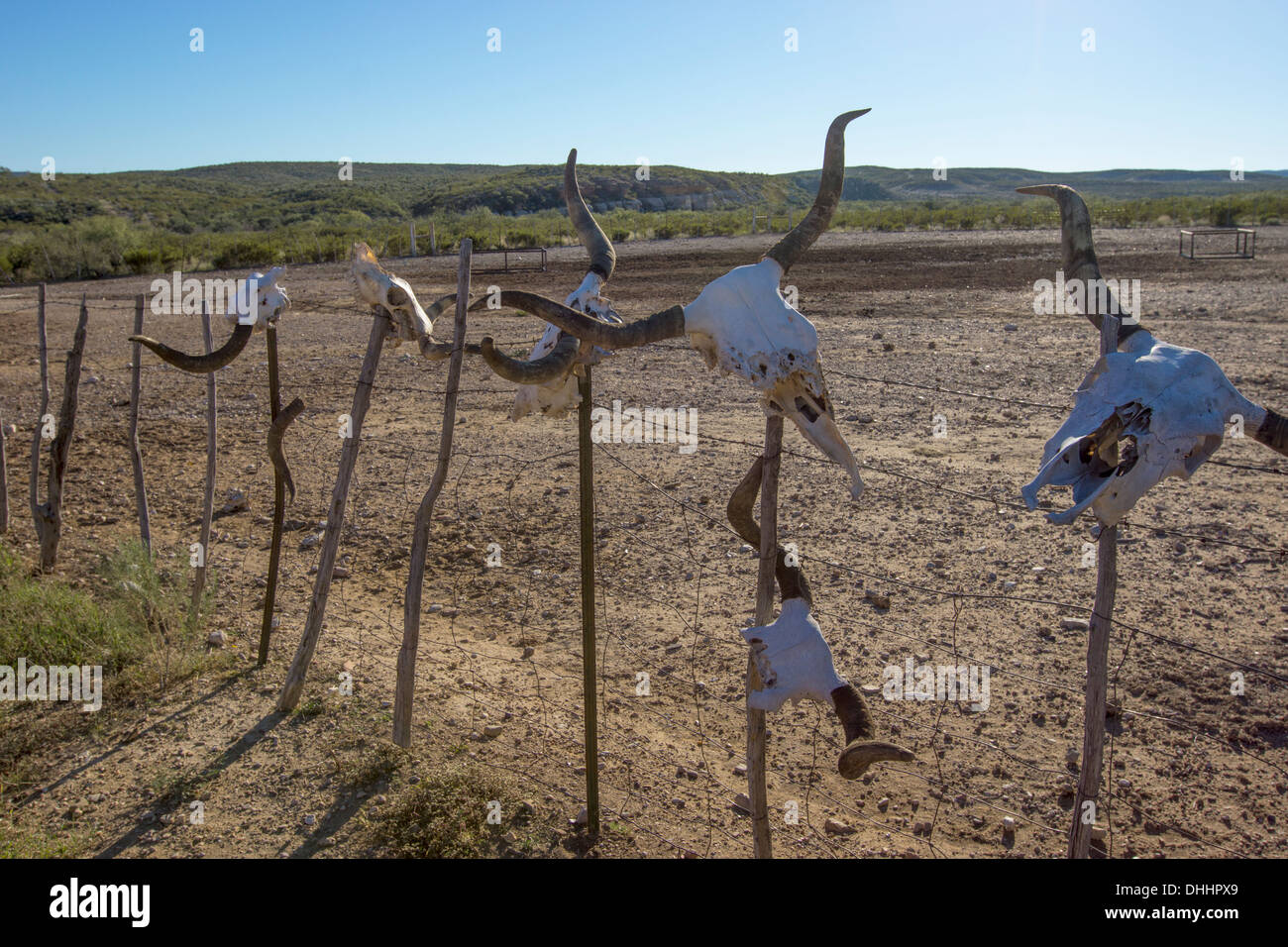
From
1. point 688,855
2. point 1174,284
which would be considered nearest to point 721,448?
point 688,855

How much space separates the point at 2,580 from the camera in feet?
19.8

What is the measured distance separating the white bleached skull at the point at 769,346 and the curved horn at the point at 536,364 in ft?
1.29

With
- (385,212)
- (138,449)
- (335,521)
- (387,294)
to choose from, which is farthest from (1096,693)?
(385,212)

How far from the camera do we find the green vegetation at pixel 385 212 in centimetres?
3331

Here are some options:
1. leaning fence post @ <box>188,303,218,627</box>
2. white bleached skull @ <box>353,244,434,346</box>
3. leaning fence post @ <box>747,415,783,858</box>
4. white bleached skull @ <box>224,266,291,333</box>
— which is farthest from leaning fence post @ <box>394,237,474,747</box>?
leaning fence post @ <box>188,303,218,627</box>

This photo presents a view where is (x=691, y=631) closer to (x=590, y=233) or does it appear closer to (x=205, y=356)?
(x=590, y=233)

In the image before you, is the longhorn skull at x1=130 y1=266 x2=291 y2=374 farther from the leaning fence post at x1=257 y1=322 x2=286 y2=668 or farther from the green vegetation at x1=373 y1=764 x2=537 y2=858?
the green vegetation at x1=373 y1=764 x2=537 y2=858

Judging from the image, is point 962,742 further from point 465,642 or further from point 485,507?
point 485,507

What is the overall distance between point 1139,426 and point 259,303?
4131mm

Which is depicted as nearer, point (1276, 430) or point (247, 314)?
point (1276, 430)

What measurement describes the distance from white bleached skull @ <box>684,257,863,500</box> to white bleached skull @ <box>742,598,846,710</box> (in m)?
0.48

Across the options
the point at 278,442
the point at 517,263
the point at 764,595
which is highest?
the point at 517,263

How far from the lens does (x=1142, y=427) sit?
8.00 feet

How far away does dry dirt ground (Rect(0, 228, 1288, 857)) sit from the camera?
402 centimetres
